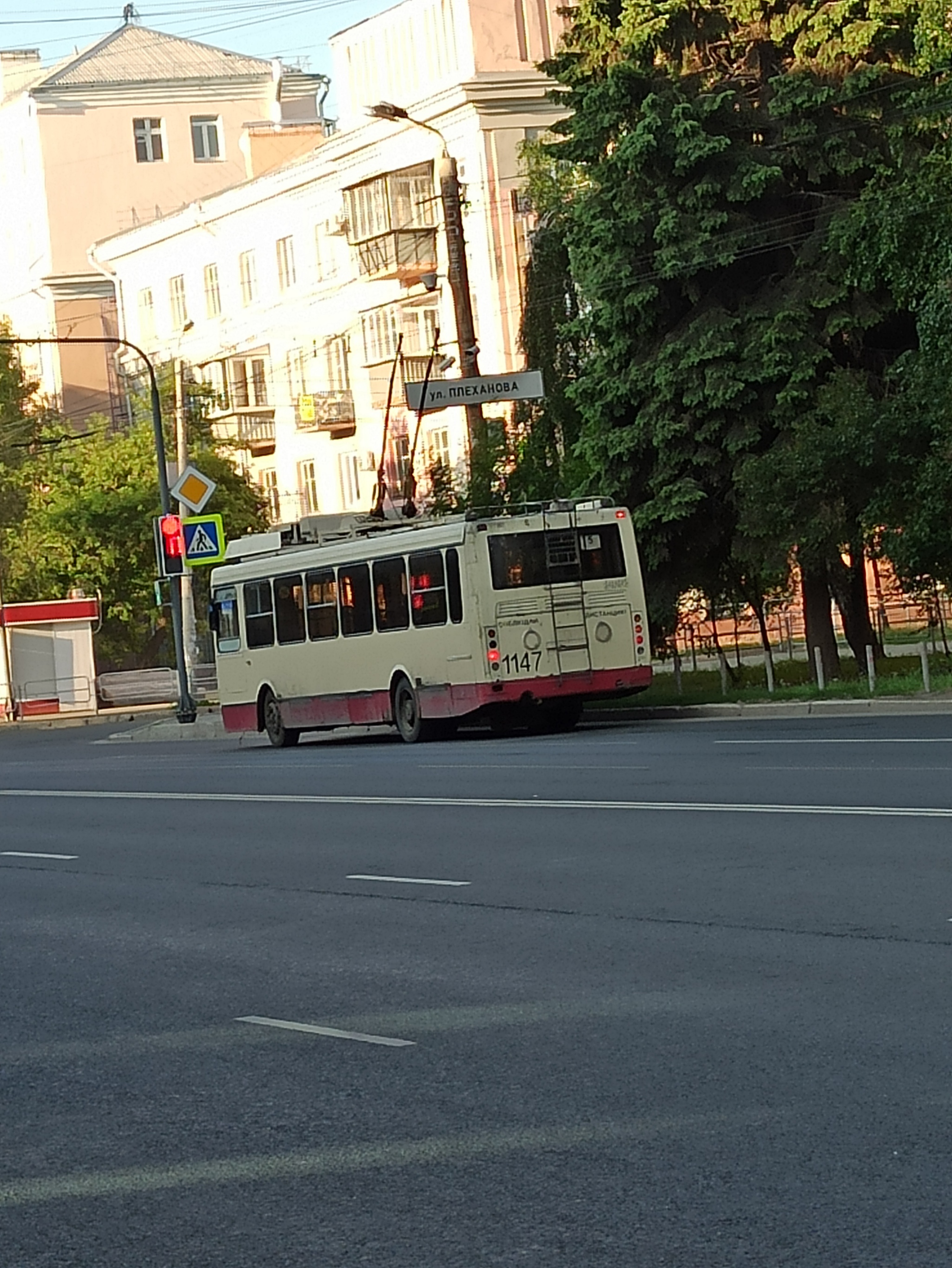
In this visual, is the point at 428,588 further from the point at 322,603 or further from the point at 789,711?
the point at 789,711

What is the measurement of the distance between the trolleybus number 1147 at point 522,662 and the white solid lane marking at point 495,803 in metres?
6.77

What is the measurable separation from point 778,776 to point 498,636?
12173 mm

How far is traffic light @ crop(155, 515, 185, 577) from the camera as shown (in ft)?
145

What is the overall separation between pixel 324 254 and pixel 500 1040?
2368 inches

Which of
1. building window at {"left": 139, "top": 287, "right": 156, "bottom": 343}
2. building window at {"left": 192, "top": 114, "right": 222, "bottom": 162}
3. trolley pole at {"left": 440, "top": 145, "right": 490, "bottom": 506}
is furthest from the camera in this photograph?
building window at {"left": 192, "top": 114, "right": 222, "bottom": 162}

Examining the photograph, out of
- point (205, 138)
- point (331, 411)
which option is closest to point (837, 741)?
point (331, 411)

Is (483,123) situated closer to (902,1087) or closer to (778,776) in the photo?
(778,776)

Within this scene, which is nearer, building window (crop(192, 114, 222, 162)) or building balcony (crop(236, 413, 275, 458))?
building balcony (crop(236, 413, 275, 458))

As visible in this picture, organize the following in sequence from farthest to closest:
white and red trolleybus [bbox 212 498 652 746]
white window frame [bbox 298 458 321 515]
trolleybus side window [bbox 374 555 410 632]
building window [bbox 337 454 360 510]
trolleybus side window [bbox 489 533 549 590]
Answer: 1. white window frame [bbox 298 458 321 515]
2. building window [bbox 337 454 360 510]
3. trolleybus side window [bbox 374 555 410 632]
4. trolleybus side window [bbox 489 533 549 590]
5. white and red trolleybus [bbox 212 498 652 746]

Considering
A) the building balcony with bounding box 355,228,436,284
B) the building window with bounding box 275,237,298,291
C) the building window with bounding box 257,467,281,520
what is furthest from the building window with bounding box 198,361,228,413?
the building balcony with bounding box 355,228,436,284

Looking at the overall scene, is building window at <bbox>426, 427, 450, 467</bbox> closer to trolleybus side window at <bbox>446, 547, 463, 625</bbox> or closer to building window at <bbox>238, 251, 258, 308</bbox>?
building window at <bbox>238, 251, 258, 308</bbox>

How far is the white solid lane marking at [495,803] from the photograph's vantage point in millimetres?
15141

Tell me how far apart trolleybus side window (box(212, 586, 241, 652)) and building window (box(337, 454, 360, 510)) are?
29455 mm

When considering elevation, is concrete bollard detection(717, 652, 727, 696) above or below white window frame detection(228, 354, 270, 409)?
below
